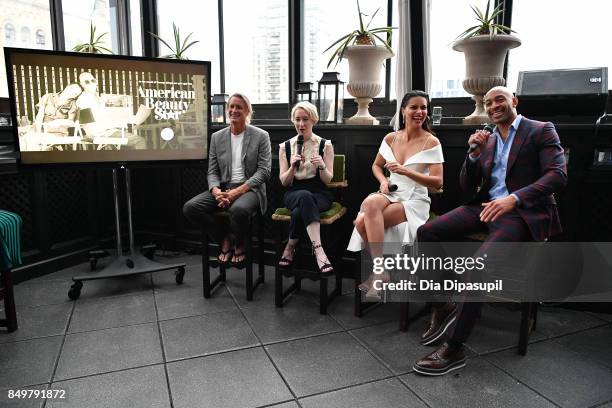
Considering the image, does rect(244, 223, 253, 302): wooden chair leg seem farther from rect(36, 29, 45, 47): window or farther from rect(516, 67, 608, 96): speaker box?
rect(36, 29, 45, 47): window

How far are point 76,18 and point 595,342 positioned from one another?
4.86m

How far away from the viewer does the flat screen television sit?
276 cm

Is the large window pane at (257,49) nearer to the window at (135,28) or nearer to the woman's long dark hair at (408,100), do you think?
the window at (135,28)

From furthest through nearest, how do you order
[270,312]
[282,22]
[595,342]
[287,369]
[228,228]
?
[282,22], [228,228], [270,312], [595,342], [287,369]

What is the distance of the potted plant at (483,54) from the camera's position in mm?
2765

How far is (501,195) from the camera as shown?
231 centimetres

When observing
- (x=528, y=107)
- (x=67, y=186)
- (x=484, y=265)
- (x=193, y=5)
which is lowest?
(x=484, y=265)

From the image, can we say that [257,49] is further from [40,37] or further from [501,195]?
[501,195]

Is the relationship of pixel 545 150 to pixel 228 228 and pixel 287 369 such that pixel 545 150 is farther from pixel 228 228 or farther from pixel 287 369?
pixel 228 228

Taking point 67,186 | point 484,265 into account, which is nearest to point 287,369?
point 484,265

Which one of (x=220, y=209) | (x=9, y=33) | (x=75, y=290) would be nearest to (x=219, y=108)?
(x=220, y=209)

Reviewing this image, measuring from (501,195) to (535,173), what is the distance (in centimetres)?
20

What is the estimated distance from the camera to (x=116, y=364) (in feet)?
6.87

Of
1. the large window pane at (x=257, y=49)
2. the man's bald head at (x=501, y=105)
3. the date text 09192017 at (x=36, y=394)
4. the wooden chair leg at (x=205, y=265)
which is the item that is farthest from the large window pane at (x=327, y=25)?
the date text 09192017 at (x=36, y=394)
